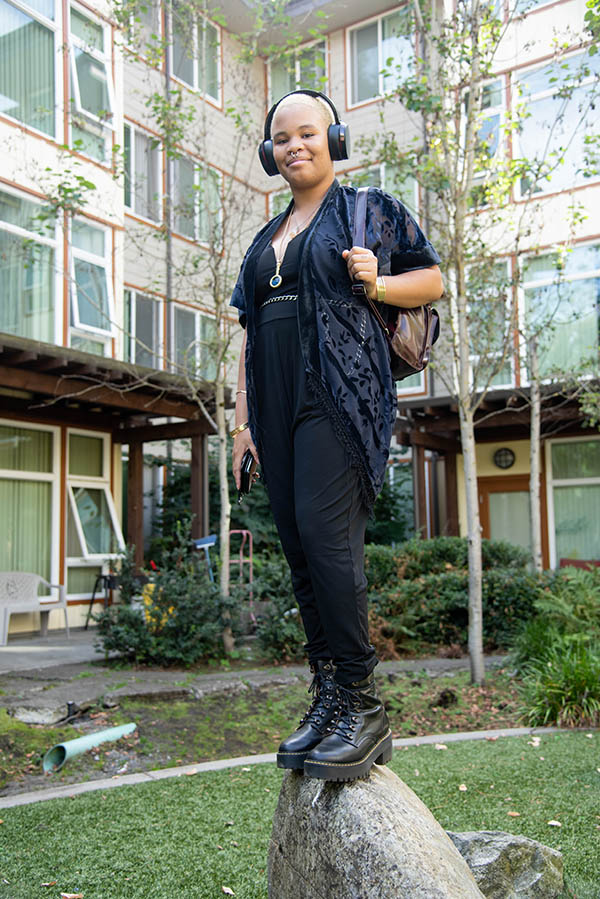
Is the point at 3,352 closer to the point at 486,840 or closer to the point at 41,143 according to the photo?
the point at 41,143

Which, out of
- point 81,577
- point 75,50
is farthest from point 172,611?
point 75,50

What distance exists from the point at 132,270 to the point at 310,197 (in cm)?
1248

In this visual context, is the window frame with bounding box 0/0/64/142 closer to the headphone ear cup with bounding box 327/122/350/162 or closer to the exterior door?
the exterior door

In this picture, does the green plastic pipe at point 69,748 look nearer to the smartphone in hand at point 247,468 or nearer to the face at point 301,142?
the smartphone in hand at point 247,468

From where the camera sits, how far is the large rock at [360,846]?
198cm

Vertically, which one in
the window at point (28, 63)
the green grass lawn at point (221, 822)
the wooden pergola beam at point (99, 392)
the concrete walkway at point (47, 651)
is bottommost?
the concrete walkway at point (47, 651)

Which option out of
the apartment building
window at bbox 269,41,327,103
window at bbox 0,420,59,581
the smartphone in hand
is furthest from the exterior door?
the smartphone in hand

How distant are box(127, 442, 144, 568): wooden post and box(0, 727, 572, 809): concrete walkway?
27.0ft

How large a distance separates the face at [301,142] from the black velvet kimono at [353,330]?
0.14 m

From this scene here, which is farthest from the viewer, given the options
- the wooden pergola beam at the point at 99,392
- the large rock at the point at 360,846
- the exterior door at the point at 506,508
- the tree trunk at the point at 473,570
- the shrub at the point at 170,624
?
the exterior door at the point at 506,508

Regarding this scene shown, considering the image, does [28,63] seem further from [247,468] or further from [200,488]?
[247,468]

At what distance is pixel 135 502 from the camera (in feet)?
42.8

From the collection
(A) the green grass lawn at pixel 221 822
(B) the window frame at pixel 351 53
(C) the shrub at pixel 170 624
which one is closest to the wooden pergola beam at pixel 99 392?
(C) the shrub at pixel 170 624

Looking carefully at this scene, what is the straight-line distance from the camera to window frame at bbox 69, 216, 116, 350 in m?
11.3
